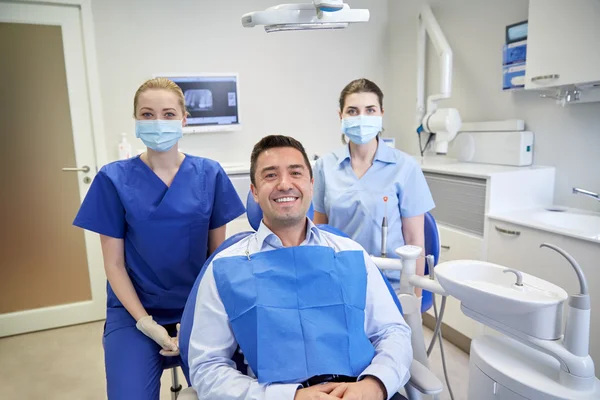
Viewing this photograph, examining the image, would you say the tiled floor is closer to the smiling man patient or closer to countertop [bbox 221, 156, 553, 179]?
countertop [bbox 221, 156, 553, 179]

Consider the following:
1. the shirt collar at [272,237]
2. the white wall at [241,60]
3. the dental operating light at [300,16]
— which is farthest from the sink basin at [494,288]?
the white wall at [241,60]

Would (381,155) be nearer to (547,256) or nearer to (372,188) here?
(372,188)

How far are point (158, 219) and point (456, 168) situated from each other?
5.58 ft

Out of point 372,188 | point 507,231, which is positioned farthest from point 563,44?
point 372,188

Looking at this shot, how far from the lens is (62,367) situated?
246 cm

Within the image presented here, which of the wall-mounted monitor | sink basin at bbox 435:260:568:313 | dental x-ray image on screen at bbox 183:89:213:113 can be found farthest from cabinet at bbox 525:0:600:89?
dental x-ray image on screen at bbox 183:89:213:113

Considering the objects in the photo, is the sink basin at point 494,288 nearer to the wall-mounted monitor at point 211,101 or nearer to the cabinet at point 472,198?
the cabinet at point 472,198

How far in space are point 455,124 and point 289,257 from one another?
6.24 feet

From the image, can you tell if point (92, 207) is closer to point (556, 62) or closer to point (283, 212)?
point (283, 212)

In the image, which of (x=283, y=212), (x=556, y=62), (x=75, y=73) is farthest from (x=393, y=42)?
(x=283, y=212)

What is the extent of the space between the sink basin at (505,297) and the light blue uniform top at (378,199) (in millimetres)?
414

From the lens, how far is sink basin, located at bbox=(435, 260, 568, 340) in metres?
1.04

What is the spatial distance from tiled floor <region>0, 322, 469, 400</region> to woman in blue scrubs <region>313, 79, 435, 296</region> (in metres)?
0.99

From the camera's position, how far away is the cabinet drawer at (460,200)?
2252 millimetres
